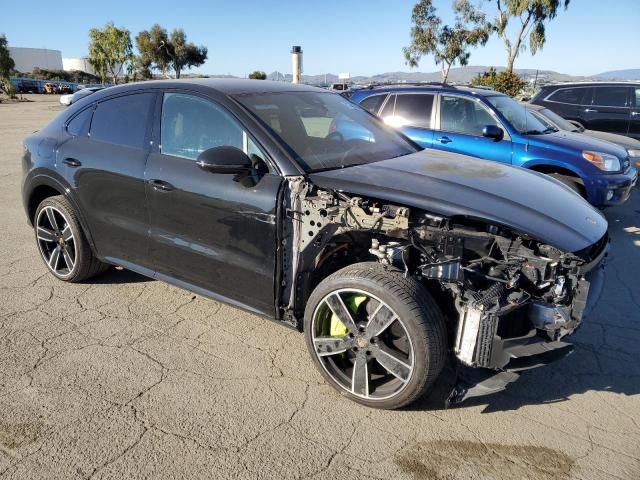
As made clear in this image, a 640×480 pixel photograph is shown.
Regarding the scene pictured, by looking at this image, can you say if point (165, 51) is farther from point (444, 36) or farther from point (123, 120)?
point (123, 120)

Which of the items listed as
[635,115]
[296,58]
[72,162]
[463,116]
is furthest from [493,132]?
[296,58]

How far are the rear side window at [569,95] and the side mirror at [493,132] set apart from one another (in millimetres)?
5740

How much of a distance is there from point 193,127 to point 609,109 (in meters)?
10.5

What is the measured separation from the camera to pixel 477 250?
2.66 m

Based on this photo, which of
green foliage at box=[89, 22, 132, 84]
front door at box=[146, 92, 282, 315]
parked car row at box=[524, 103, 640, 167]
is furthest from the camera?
green foliage at box=[89, 22, 132, 84]

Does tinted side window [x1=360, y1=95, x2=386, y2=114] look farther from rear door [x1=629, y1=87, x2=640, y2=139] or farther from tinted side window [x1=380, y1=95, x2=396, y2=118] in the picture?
rear door [x1=629, y1=87, x2=640, y2=139]

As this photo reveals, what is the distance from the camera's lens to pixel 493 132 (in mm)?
6512

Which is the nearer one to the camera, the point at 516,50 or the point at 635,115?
the point at 635,115

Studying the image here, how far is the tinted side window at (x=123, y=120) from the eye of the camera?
12.3ft

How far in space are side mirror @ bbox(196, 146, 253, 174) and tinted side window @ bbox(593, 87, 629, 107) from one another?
10.6 m

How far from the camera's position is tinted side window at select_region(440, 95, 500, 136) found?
697 centimetres

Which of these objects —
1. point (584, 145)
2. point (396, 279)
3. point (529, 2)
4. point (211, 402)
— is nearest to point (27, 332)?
point (211, 402)

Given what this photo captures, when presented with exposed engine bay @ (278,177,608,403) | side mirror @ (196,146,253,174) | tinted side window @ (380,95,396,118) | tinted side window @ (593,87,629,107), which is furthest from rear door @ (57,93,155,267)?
tinted side window @ (593,87,629,107)

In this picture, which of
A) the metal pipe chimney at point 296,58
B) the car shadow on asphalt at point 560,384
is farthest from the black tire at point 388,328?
the metal pipe chimney at point 296,58
